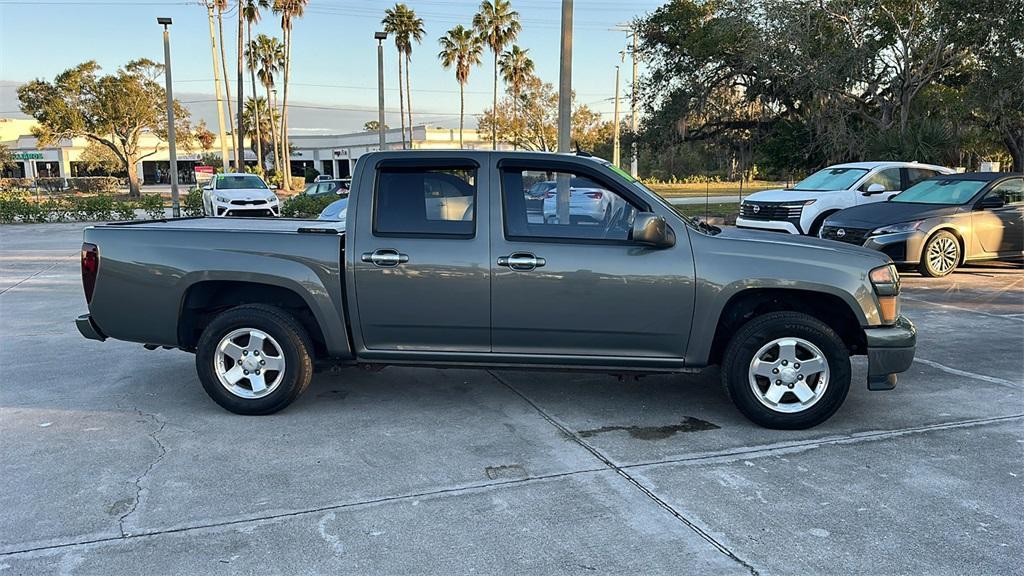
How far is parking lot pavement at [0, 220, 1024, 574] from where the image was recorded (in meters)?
3.36

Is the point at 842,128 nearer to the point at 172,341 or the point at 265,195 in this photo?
the point at 265,195

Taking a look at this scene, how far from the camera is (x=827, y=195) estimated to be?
13.4 m

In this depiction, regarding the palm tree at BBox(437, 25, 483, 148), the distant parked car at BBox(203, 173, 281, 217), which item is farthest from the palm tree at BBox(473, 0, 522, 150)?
the distant parked car at BBox(203, 173, 281, 217)

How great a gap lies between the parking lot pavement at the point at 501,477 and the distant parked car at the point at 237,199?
14.9m

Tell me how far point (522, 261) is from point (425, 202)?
813 millimetres

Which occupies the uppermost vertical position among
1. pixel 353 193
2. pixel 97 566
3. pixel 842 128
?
pixel 842 128

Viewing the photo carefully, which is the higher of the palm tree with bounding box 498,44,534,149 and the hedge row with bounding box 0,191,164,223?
the palm tree with bounding box 498,44,534,149

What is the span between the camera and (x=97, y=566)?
3.25 metres

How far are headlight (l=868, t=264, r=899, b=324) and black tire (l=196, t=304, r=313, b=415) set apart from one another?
12.5 feet

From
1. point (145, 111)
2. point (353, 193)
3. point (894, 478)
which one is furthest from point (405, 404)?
point (145, 111)

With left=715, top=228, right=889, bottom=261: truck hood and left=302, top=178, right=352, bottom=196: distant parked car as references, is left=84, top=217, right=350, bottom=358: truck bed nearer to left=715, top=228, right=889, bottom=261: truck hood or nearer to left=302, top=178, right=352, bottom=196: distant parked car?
left=715, top=228, right=889, bottom=261: truck hood

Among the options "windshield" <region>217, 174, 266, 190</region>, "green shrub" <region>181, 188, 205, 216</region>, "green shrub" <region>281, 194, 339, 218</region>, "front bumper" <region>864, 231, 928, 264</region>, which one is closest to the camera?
"front bumper" <region>864, 231, 928, 264</region>

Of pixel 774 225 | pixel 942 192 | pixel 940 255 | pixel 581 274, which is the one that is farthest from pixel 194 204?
pixel 581 274

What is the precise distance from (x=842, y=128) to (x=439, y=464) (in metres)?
23.3
